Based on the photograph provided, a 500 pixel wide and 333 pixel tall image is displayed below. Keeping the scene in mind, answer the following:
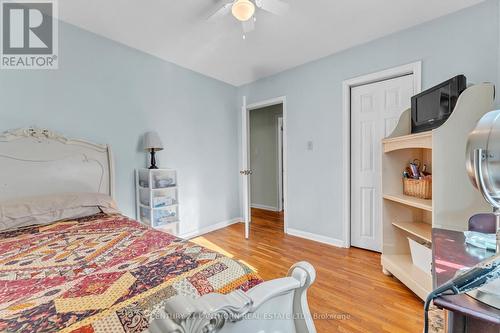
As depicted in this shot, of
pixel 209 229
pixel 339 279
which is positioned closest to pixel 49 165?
pixel 209 229

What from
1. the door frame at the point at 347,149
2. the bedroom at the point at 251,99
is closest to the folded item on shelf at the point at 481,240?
the bedroom at the point at 251,99

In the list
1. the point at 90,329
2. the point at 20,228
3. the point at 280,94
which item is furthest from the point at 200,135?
the point at 90,329

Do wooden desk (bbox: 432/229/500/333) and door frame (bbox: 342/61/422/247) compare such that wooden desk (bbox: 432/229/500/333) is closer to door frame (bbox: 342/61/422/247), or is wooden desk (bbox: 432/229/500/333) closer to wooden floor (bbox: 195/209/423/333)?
wooden floor (bbox: 195/209/423/333)

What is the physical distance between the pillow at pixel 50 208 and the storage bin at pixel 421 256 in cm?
270

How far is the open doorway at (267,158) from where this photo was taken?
4.91m

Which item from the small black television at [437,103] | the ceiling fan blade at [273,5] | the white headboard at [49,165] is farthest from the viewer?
the white headboard at [49,165]

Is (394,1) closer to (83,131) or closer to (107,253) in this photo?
(107,253)

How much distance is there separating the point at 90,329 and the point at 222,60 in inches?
120

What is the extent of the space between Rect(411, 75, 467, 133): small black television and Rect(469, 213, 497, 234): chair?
0.89 m

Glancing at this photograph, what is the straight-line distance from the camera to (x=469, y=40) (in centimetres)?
195

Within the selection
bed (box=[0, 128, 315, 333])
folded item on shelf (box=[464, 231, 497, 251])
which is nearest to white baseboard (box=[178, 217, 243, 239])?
bed (box=[0, 128, 315, 333])

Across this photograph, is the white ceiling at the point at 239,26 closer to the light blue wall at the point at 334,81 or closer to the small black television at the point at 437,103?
the light blue wall at the point at 334,81

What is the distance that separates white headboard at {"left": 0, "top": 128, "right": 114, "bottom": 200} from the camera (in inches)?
74.0

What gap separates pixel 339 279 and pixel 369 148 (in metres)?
1.48
